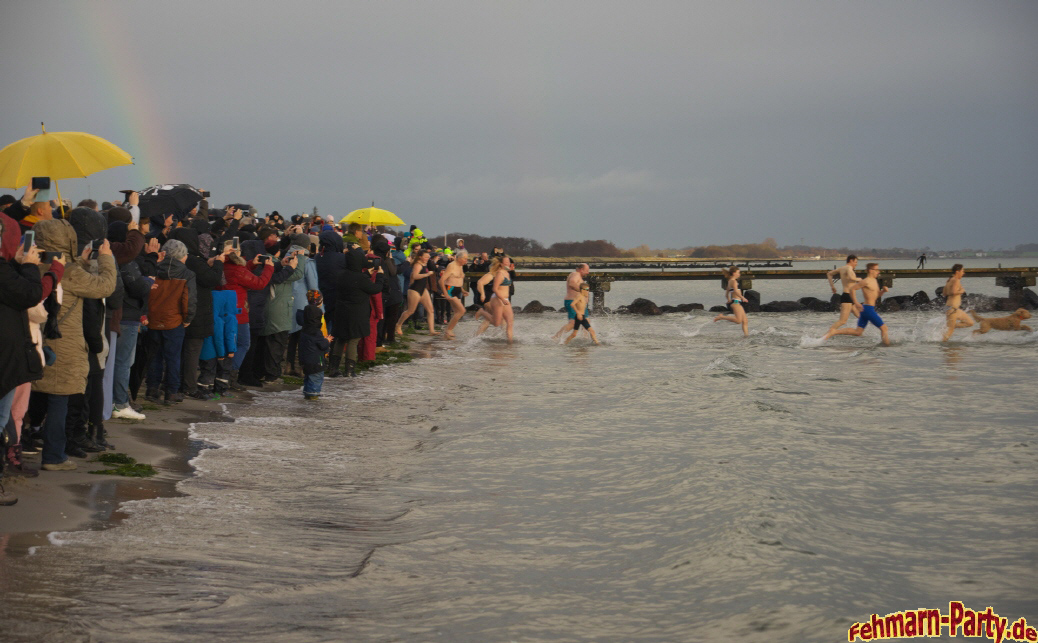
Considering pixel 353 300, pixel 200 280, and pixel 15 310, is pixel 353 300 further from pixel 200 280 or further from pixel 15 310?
pixel 15 310

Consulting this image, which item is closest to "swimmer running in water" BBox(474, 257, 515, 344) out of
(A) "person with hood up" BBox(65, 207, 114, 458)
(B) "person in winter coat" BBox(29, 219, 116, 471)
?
(A) "person with hood up" BBox(65, 207, 114, 458)

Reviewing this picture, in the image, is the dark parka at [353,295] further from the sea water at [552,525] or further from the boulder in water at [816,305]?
the boulder in water at [816,305]

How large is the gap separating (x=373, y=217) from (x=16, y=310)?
582 inches

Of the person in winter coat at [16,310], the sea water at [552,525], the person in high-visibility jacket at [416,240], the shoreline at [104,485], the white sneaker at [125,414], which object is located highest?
the person in high-visibility jacket at [416,240]

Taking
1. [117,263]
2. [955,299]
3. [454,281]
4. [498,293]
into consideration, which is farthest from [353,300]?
[955,299]

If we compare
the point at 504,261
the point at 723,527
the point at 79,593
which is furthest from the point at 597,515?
the point at 504,261

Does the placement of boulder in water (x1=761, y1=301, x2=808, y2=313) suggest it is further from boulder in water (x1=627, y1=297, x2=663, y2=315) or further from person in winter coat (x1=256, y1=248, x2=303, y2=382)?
person in winter coat (x1=256, y1=248, x2=303, y2=382)

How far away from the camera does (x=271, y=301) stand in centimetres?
1265

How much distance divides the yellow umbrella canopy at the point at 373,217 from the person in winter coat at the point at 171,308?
10.5 meters

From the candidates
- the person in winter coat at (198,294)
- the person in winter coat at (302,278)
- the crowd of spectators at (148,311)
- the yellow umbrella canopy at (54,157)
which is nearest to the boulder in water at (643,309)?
the crowd of spectators at (148,311)

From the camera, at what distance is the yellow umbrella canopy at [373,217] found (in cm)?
2086

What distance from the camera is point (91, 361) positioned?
7.81m

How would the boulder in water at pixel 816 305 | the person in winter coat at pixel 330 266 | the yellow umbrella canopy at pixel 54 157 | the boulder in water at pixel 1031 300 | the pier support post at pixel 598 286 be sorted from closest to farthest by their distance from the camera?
1. the yellow umbrella canopy at pixel 54 157
2. the person in winter coat at pixel 330 266
3. the pier support post at pixel 598 286
4. the boulder in water at pixel 1031 300
5. the boulder in water at pixel 816 305

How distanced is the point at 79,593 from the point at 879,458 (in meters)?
9.42
